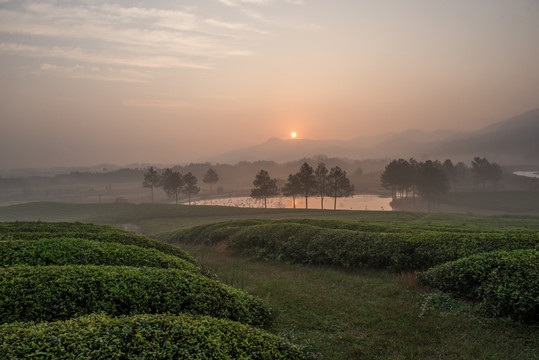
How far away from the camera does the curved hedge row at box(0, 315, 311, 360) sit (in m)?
5.50

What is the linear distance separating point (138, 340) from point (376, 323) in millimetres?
6984

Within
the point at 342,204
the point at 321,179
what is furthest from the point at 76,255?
the point at 342,204

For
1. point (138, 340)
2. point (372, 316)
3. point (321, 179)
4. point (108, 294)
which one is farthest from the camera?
point (321, 179)

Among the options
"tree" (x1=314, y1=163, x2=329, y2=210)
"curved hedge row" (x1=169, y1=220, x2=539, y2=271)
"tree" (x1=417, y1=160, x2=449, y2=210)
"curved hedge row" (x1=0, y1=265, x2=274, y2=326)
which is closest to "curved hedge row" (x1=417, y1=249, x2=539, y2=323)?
"curved hedge row" (x1=169, y1=220, x2=539, y2=271)

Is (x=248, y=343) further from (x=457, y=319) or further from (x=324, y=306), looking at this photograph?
(x=457, y=319)

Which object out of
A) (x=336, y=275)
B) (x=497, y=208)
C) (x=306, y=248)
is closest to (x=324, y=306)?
(x=336, y=275)

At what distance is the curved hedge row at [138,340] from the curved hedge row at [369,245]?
390 inches

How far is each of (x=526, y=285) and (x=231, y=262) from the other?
1437 cm

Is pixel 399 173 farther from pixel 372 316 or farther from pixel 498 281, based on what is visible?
pixel 372 316

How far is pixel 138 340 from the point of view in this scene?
5.85m

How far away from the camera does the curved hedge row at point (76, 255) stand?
36.6ft

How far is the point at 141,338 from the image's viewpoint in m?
5.86

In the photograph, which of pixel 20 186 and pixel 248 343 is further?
pixel 20 186

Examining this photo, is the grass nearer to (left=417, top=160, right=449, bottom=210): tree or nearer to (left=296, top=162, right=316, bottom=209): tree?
(left=296, top=162, right=316, bottom=209): tree
